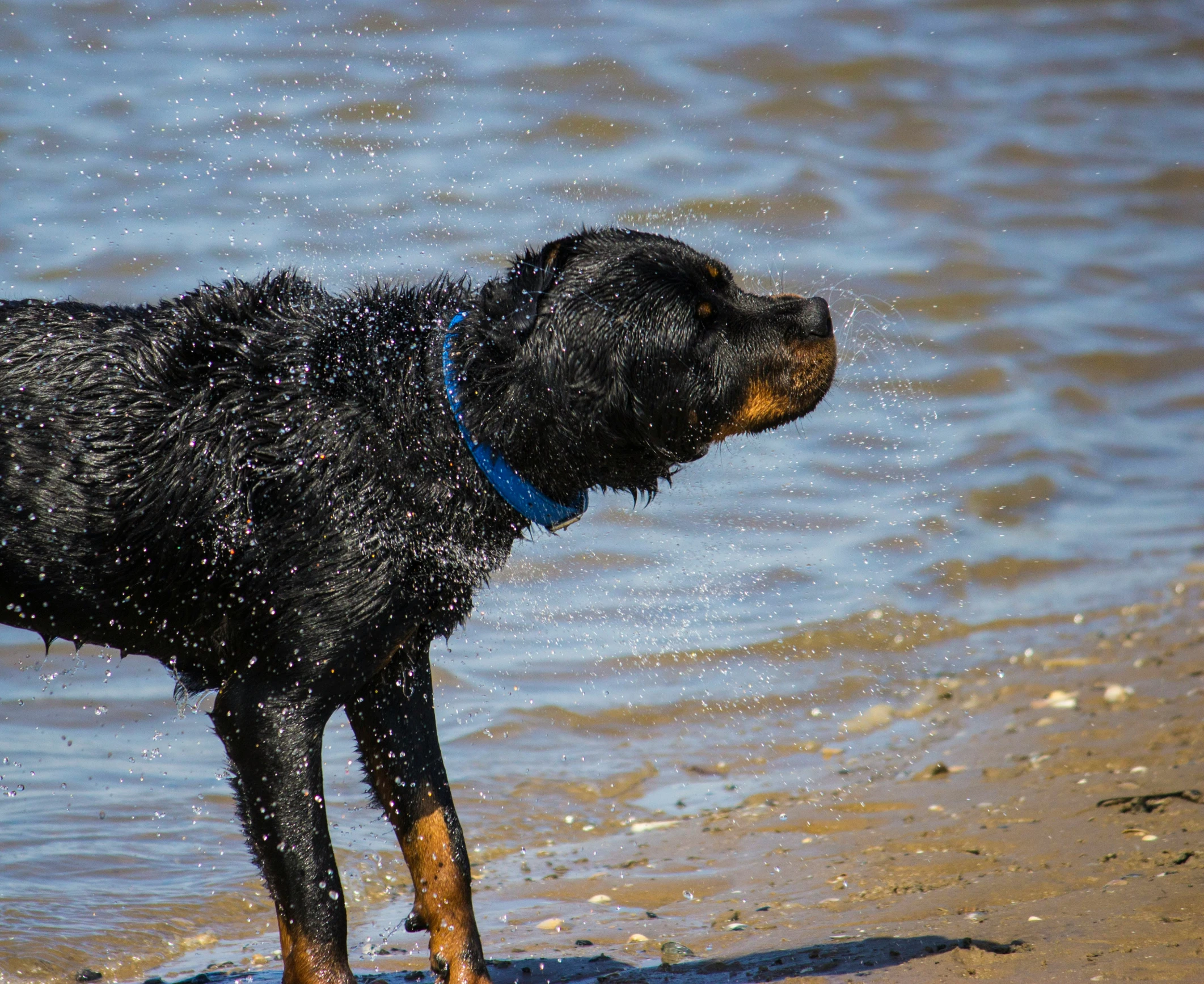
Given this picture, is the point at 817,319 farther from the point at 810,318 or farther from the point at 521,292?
the point at 521,292

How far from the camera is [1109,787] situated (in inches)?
179

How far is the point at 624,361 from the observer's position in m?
3.54

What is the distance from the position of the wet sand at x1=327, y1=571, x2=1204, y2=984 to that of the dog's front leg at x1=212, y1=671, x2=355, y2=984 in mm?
622

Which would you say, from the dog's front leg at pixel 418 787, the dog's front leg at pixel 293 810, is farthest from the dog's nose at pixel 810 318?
the dog's front leg at pixel 293 810

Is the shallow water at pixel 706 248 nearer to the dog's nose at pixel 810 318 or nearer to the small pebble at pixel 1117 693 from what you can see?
the small pebble at pixel 1117 693

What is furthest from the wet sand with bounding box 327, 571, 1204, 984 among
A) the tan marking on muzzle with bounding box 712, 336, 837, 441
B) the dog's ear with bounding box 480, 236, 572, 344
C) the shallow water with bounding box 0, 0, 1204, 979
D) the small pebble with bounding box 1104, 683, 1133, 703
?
the dog's ear with bounding box 480, 236, 572, 344

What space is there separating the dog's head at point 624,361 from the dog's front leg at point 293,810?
2.75ft

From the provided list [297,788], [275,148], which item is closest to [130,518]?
[297,788]

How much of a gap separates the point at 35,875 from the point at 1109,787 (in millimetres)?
3563

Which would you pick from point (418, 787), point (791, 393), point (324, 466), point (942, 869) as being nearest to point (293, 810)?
point (418, 787)

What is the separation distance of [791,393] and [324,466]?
4.26 feet

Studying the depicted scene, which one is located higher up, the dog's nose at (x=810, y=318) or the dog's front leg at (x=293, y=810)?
the dog's nose at (x=810, y=318)

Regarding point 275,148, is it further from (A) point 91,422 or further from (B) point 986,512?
(A) point 91,422

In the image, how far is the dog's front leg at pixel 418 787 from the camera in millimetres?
3635
